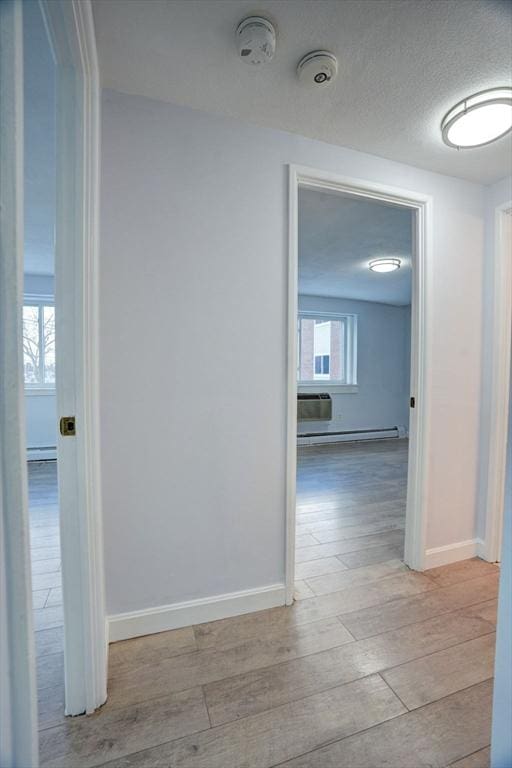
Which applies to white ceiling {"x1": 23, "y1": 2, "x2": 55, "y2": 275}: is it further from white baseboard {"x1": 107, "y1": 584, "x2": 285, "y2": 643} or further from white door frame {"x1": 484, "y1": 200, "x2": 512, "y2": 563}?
white door frame {"x1": 484, "y1": 200, "x2": 512, "y2": 563}

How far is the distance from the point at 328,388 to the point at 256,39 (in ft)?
15.7

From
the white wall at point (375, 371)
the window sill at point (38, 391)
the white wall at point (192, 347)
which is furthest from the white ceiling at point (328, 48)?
the white wall at point (375, 371)

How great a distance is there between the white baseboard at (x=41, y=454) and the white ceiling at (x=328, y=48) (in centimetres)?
422

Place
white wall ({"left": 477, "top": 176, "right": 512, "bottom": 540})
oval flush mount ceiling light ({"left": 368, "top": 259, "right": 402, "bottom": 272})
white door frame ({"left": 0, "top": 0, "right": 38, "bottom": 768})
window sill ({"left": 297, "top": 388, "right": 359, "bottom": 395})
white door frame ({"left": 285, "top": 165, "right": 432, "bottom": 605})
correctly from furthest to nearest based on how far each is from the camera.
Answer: window sill ({"left": 297, "top": 388, "right": 359, "bottom": 395}) → oval flush mount ceiling light ({"left": 368, "top": 259, "right": 402, "bottom": 272}) → white wall ({"left": 477, "top": 176, "right": 512, "bottom": 540}) → white door frame ({"left": 285, "top": 165, "right": 432, "bottom": 605}) → white door frame ({"left": 0, "top": 0, "right": 38, "bottom": 768})

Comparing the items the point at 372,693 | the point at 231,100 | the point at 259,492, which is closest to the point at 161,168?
the point at 231,100

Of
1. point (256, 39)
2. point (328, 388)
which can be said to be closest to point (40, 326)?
point (328, 388)

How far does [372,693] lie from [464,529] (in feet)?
4.29

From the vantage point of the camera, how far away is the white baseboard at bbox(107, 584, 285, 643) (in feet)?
4.73

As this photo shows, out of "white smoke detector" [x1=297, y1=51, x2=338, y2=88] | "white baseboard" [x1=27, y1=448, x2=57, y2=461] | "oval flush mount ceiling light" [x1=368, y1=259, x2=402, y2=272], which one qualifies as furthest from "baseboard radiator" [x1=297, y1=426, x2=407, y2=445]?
"white smoke detector" [x1=297, y1=51, x2=338, y2=88]

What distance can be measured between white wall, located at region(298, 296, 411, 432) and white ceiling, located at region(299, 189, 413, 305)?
2.40 feet

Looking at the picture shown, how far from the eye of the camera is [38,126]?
5.65 feet

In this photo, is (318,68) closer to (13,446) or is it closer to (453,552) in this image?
(13,446)

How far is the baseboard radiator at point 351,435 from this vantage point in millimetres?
5289

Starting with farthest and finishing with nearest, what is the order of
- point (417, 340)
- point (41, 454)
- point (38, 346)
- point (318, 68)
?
point (38, 346)
point (41, 454)
point (417, 340)
point (318, 68)
